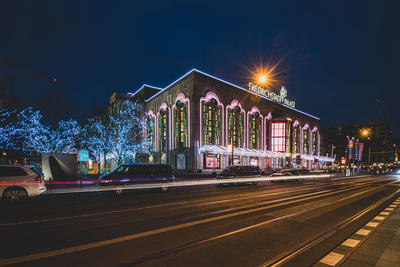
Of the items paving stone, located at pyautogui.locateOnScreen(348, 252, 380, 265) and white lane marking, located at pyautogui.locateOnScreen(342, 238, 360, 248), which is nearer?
paving stone, located at pyautogui.locateOnScreen(348, 252, 380, 265)

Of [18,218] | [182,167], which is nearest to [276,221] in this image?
[18,218]

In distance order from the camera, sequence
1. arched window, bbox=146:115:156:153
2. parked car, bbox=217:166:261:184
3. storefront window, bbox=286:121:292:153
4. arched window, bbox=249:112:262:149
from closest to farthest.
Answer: parked car, bbox=217:166:261:184 < arched window, bbox=146:115:156:153 < arched window, bbox=249:112:262:149 < storefront window, bbox=286:121:292:153

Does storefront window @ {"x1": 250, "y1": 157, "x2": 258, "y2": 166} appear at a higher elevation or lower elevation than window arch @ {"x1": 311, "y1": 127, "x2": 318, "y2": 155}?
lower

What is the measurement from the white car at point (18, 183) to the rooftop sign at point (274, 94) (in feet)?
127

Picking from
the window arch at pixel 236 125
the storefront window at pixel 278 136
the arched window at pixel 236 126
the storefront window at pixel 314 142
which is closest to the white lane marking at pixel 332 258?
the window arch at pixel 236 125

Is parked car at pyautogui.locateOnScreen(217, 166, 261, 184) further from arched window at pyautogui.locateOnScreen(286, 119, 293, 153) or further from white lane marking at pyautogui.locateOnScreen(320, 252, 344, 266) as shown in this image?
arched window at pyautogui.locateOnScreen(286, 119, 293, 153)

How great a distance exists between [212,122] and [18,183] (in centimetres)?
2803

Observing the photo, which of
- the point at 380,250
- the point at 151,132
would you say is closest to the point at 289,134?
the point at 151,132

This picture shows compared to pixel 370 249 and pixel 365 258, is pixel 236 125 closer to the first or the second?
pixel 370 249

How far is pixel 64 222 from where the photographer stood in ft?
21.0

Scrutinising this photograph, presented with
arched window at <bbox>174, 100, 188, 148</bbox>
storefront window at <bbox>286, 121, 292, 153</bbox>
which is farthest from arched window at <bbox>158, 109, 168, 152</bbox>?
storefront window at <bbox>286, 121, 292, 153</bbox>

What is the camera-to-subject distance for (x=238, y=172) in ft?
65.7

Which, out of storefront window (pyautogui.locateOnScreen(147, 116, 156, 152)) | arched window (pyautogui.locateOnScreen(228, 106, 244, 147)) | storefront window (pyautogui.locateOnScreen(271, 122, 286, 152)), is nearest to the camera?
arched window (pyautogui.locateOnScreen(228, 106, 244, 147))

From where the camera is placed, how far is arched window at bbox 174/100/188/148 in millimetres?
34487
